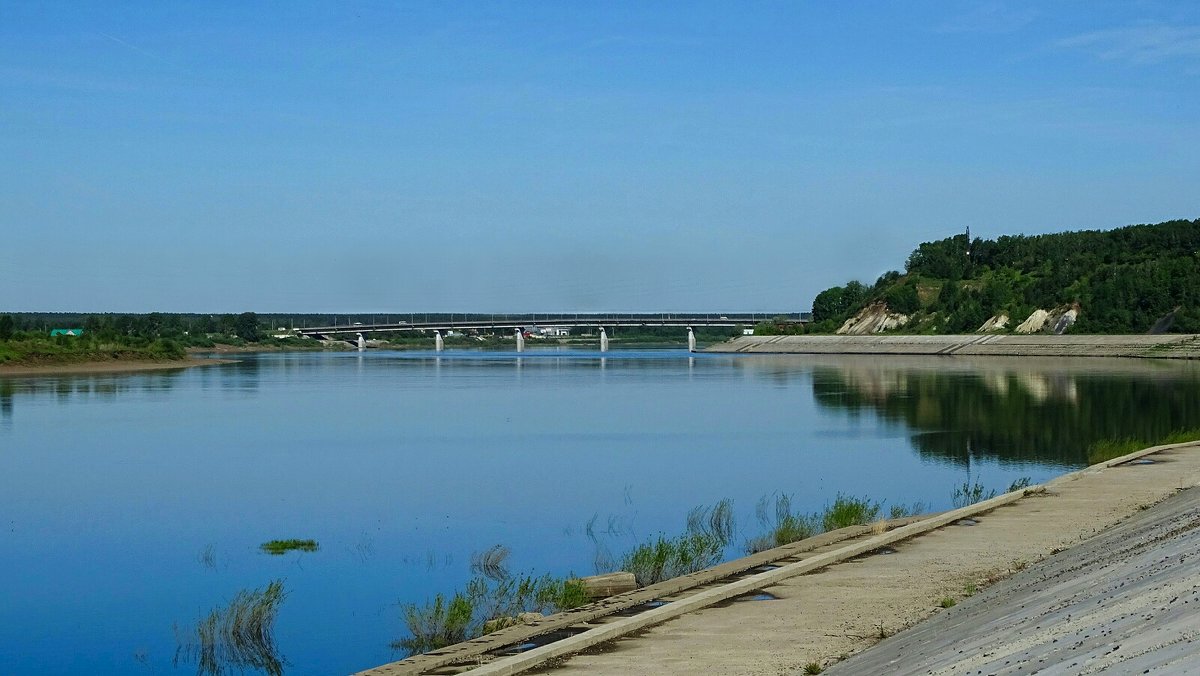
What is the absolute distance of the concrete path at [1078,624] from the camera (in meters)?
9.94

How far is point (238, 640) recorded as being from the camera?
60.6ft

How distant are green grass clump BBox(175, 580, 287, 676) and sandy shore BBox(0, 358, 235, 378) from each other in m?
105

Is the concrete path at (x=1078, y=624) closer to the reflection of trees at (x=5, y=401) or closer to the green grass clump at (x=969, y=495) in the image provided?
the green grass clump at (x=969, y=495)

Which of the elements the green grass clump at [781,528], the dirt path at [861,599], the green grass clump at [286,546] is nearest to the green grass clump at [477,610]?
the dirt path at [861,599]

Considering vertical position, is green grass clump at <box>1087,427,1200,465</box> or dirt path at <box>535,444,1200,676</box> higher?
dirt path at <box>535,444,1200,676</box>

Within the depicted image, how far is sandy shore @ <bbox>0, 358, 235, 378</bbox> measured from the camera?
121 metres

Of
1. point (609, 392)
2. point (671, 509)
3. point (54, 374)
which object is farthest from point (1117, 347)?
point (671, 509)

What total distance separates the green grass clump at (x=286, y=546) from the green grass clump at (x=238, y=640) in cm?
555

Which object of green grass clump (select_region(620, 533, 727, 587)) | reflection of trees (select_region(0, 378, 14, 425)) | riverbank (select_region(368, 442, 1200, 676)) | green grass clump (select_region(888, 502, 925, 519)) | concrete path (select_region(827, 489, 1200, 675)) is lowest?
reflection of trees (select_region(0, 378, 14, 425))

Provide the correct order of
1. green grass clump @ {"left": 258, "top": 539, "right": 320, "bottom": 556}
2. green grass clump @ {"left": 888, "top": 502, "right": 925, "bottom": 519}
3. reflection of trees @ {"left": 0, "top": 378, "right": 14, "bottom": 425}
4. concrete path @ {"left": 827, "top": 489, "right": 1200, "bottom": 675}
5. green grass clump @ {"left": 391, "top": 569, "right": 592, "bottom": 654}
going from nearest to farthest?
concrete path @ {"left": 827, "top": 489, "right": 1200, "bottom": 675} → green grass clump @ {"left": 391, "top": 569, "right": 592, "bottom": 654} → green grass clump @ {"left": 258, "top": 539, "right": 320, "bottom": 556} → green grass clump @ {"left": 888, "top": 502, "right": 925, "bottom": 519} → reflection of trees @ {"left": 0, "top": 378, "right": 14, "bottom": 425}

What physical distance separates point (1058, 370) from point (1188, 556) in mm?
103905

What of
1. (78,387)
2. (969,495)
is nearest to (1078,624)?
(969,495)

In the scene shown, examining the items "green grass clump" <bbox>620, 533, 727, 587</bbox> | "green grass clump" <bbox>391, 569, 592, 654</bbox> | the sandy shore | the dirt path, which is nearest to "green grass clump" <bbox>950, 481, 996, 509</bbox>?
the dirt path

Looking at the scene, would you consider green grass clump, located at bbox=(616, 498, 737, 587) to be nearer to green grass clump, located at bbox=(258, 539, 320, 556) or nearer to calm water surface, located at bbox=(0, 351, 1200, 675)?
calm water surface, located at bbox=(0, 351, 1200, 675)
